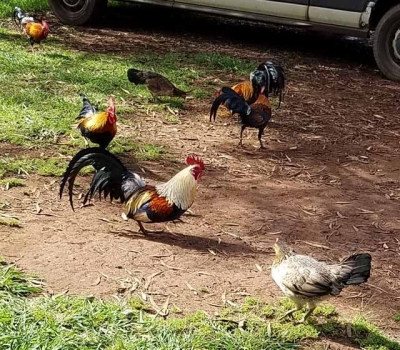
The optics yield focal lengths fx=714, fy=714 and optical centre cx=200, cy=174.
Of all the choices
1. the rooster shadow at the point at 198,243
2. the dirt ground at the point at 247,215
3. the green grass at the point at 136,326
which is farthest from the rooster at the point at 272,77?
the green grass at the point at 136,326

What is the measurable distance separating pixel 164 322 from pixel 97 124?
2506 mm

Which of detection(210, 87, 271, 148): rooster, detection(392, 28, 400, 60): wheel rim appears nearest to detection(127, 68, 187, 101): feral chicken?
detection(210, 87, 271, 148): rooster

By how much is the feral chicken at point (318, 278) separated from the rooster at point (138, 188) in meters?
1.14

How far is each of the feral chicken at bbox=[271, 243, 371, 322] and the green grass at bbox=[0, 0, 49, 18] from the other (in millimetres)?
9405

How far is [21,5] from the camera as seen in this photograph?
1297 cm

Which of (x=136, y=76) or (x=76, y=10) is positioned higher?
(x=76, y=10)

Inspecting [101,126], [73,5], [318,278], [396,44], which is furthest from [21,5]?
[318,278]

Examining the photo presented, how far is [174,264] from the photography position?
4.81m

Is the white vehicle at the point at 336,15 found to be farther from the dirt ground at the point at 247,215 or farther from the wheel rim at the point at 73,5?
the wheel rim at the point at 73,5

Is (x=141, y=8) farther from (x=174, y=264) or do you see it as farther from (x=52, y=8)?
(x=174, y=264)

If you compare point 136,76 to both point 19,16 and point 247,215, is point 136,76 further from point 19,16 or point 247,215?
point 19,16

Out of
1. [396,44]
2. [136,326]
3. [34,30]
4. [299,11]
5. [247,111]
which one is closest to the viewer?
[136,326]

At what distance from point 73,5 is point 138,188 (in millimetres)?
7726

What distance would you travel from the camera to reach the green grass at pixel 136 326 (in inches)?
149
